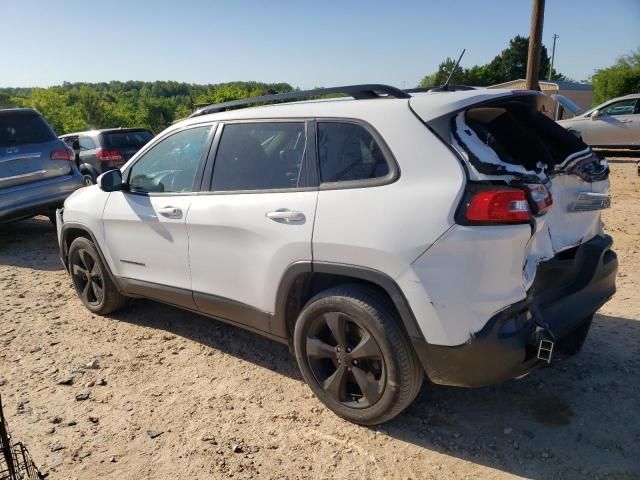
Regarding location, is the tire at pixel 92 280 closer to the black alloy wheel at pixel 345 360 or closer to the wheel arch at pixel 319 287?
the wheel arch at pixel 319 287

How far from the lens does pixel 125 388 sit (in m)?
3.37

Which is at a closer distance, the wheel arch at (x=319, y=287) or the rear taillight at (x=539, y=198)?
the rear taillight at (x=539, y=198)

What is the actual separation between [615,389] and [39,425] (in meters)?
3.50

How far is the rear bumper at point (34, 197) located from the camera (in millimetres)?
6742

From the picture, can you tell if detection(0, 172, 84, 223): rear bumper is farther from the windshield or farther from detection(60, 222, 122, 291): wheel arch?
the windshield

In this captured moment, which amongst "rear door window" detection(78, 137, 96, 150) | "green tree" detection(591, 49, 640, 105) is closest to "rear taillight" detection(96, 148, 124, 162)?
"rear door window" detection(78, 137, 96, 150)

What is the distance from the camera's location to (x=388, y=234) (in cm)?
243

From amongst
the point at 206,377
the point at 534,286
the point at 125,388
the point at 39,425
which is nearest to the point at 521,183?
the point at 534,286

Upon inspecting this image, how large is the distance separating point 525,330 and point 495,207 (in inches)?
24.6

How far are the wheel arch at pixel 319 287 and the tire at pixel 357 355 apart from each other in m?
0.09

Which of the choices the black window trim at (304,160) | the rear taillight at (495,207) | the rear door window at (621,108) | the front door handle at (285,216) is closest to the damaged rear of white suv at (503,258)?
the rear taillight at (495,207)

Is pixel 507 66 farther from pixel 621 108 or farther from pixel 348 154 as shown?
pixel 348 154

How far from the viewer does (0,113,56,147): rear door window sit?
6.96m

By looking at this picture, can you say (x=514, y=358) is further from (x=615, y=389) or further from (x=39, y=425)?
(x=39, y=425)
